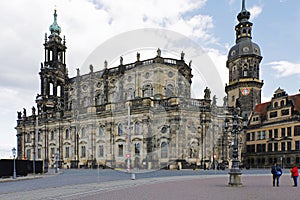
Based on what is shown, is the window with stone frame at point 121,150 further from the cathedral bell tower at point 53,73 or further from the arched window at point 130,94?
the cathedral bell tower at point 53,73

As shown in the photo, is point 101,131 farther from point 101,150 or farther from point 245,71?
point 245,71

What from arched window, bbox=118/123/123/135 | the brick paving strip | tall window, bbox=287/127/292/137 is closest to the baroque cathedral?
arched window, bbox=118/123/123/135

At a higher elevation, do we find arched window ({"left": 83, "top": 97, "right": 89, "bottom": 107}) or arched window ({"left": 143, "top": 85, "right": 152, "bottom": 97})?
arched window ({"left": 143, "top": 85, "right": 152, "bottom": 97})

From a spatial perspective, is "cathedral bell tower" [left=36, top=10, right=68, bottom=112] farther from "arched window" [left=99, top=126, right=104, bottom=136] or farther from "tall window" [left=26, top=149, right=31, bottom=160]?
"arched window" [left=99, top=126, right=104, bottom=136]

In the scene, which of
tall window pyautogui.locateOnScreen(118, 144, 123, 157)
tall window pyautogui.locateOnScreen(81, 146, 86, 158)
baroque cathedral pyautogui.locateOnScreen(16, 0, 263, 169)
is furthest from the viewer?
tall window pyautogui.locateOnScreen(81, 146, 86, 158)

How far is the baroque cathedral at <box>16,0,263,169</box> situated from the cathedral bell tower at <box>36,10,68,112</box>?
0.22 meters

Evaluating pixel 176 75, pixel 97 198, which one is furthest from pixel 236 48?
pixel 97 198

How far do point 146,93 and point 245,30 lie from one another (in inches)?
1306

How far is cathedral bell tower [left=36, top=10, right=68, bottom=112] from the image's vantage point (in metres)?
70.6

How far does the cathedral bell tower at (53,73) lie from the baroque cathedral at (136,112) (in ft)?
0.72

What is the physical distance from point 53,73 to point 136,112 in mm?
31153

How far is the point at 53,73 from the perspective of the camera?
71625mm

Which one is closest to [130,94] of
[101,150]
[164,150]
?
[101,150]

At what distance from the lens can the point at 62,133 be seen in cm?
6009
